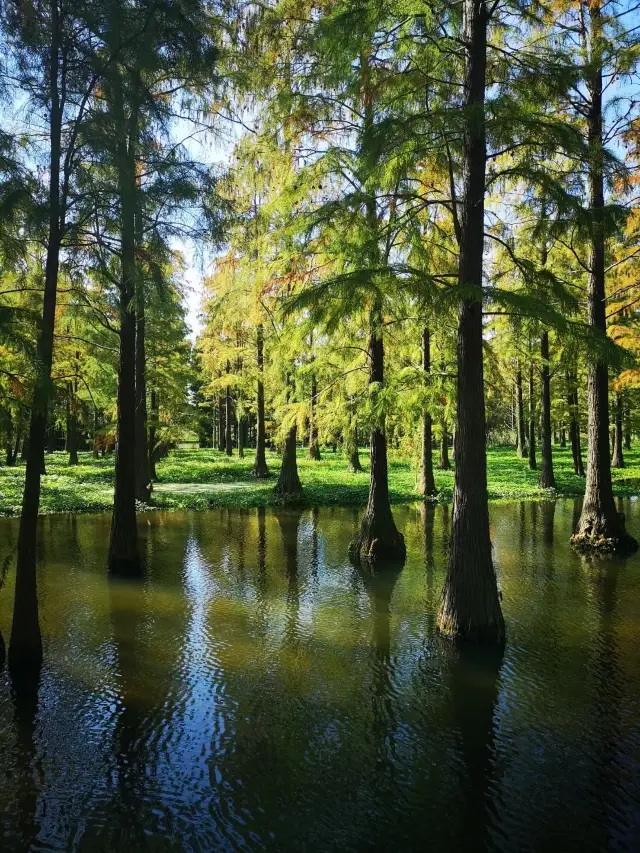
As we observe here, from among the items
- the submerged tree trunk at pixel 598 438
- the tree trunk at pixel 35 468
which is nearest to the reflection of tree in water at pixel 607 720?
the submerged tree trunk at pixel 598 438

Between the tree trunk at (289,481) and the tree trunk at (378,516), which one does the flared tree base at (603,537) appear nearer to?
the tree trunk at (378,516)

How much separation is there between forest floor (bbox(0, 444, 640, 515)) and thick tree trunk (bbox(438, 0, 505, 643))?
28.0 ft

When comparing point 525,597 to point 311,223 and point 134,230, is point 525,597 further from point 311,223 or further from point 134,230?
point 134,230

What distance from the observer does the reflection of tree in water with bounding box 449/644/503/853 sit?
420 cm

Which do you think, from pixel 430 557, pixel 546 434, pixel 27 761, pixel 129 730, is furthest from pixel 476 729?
pixel 546 434

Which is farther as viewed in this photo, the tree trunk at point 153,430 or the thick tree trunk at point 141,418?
the tree trunk at point 153,430

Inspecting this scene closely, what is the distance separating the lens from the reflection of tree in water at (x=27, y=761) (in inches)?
165

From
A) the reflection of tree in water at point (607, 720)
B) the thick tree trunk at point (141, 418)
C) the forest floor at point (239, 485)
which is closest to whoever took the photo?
the reflection of tree in water at point (607, 720)

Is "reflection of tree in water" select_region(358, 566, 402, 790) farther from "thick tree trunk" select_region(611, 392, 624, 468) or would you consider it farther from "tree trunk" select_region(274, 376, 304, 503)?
"thick tree trunk" select_region(611, 392, 624, 468)

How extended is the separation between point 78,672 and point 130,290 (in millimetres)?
6057

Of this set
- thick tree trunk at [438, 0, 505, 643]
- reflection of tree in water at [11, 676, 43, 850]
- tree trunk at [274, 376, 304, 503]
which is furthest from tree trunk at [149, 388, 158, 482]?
thick tree trunk at [438, 0, 505, 643]

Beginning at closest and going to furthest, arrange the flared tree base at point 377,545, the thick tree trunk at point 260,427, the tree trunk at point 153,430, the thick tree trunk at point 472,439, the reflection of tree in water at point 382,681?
the reflection of tree in water at point 382,681 → the thick tree trunk at point 472,439 → the flared tree base at point 377,545 → the tree trunk at point 153,430 → the thick tree trunk at point 260,427

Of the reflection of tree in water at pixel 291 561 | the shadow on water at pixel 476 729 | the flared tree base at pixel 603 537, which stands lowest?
the shadow on water at pixel 476 729

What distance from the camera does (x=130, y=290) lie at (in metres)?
9.78
